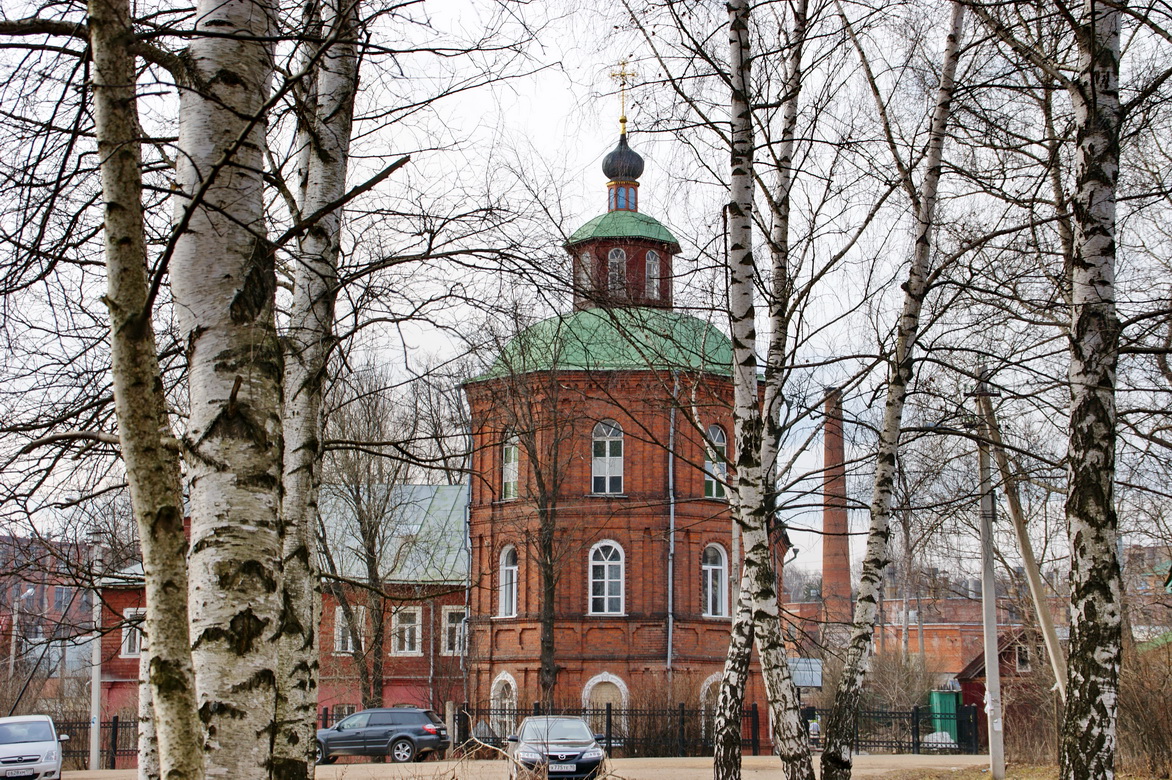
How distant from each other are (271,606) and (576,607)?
3131 cm

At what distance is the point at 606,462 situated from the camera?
→ 117 feet

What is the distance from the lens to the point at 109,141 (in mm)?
4219

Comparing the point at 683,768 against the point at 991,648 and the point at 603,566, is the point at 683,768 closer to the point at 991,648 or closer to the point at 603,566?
the point at 991,648

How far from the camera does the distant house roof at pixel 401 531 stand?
34.6 meters

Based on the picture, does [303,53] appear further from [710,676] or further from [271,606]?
[710,676]

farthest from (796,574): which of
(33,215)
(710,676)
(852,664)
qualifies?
(33,215)

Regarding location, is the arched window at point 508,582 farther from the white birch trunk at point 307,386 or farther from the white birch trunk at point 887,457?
the white birch trunk at point 307,386

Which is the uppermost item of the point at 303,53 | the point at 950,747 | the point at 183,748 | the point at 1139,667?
the point at 303,53

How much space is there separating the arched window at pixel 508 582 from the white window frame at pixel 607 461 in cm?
361

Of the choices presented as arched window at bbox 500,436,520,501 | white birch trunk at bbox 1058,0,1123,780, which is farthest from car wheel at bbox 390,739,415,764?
white birch trunk at bbox 1058,0,1123,780

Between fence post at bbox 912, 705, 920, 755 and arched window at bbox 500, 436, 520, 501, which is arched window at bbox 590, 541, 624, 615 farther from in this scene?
fence post at bbox 912, 705, 920, 755

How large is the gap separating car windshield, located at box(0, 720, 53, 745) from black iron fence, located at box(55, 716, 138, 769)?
778 centimetres

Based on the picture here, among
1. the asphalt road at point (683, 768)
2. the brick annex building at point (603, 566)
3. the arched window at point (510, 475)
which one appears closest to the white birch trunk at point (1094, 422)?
the asphalt road at point (683, 768)

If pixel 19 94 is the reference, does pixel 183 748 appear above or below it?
below
